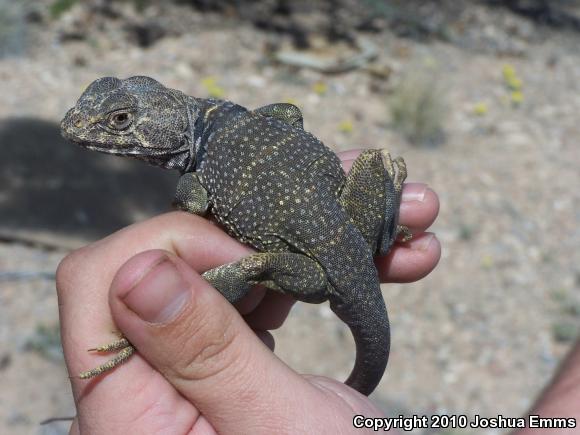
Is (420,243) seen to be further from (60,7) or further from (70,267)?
(60,7)

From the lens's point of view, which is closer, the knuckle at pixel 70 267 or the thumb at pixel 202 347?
the thumb at pixel 202 347

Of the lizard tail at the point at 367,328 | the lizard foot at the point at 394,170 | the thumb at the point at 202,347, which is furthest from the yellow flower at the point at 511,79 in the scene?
the thumb at the point at 202,347

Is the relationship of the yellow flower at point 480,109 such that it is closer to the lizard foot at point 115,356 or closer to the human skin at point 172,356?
the human skin at point 172,356

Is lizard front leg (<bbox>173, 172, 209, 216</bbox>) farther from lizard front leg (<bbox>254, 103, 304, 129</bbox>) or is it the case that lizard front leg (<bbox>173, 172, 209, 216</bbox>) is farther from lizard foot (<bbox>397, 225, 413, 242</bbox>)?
lizard foot (<bbox>397, 225, 413, 242</bbox>)

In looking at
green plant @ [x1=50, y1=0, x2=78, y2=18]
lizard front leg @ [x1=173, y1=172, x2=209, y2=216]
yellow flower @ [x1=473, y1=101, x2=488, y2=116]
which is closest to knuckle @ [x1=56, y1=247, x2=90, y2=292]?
lizard front leg @ [x1=173, y1=172, x2=209, y2=216]

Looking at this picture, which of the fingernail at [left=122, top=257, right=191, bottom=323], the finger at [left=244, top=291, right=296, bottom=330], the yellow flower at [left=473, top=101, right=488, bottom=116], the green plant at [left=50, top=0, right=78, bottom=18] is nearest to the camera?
the fingernail at [left=122, top=257, right=191, bottom=323]

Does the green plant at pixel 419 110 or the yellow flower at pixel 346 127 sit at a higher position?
the green plant at pixel 419 110

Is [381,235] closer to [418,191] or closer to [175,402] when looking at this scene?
[418,191]

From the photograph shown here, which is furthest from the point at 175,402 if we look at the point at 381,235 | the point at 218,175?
the point at 381,235
